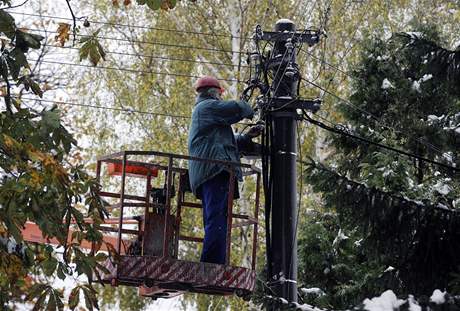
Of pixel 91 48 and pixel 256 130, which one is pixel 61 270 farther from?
pixel 256 130

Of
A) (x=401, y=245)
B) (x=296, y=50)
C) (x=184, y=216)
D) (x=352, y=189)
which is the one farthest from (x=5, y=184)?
(x=184, y=216)

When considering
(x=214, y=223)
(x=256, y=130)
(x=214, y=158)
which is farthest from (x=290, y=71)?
(x=214, y=223)

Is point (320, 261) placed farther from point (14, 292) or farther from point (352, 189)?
point (14, 292)

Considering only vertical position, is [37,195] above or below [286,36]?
below

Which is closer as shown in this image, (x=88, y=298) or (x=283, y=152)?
(x=88, y=298)

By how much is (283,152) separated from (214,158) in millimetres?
676

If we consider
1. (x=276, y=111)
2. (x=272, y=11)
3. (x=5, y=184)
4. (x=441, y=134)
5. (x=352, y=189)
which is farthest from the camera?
(x=272, y=11)

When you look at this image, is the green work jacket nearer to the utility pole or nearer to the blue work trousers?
the blue work trousers

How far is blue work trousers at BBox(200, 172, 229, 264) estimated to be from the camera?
11.5m

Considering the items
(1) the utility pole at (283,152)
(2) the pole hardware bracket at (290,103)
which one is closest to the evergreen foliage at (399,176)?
(1) the utility pole at (283,152)

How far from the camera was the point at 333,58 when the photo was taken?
26.1 m

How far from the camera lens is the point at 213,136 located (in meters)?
11.7

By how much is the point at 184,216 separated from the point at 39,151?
17.7m

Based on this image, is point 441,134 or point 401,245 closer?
point 401,245
